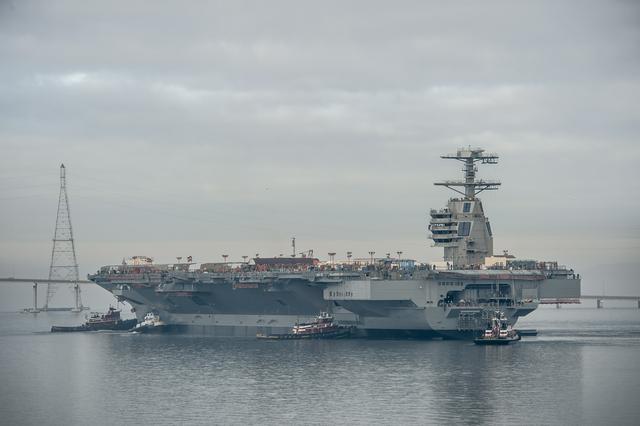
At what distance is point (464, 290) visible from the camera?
7456 cm

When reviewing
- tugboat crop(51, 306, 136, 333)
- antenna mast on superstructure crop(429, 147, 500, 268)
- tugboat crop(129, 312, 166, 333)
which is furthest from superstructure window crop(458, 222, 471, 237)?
tugboat crop(51, 306, 136, 333)

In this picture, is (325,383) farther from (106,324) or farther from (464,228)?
(106,324)

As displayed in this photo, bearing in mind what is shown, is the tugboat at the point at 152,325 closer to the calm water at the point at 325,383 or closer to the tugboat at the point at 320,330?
the calm water at the point at 325,383

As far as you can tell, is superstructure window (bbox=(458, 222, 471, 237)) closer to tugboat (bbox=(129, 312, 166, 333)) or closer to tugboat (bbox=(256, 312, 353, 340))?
tugboat (bbox=(256, 312, 353, 340))

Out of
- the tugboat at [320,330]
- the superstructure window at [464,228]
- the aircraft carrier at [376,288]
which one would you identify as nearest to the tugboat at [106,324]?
the aircraft carrier at [376,288]

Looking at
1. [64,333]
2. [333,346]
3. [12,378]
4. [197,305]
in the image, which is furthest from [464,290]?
[64,333]

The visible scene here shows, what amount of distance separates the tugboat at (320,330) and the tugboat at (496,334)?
9.85 meters

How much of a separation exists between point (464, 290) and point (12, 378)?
30.1m

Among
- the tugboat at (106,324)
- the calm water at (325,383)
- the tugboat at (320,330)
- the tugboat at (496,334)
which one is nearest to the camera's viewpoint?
the calm water at (325,383)

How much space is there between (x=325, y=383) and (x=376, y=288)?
19547 millimetres

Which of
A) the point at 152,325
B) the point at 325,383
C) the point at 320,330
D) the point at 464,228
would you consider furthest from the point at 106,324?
the point at 325,383

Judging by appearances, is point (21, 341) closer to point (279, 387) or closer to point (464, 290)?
point (464, 290)

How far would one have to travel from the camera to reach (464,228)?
81.6 m

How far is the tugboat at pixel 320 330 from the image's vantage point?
255ft
